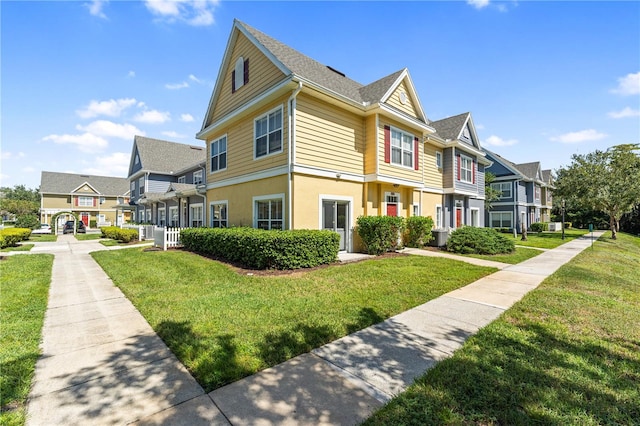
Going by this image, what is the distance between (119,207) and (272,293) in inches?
1436

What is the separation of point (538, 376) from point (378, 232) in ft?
28.0

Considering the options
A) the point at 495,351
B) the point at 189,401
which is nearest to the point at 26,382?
the point at 189,401

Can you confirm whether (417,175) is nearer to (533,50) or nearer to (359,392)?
(533,50)

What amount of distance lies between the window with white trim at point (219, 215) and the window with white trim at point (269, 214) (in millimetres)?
2956

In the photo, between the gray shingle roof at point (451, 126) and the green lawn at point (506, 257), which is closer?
the green lawn at point (506, 257)

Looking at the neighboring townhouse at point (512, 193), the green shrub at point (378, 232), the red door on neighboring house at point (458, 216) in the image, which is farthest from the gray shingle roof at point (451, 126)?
the neighboring townhouse at point (512, 193)

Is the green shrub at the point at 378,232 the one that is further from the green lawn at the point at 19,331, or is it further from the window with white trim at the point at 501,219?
the window with white trim at the point at 501,219

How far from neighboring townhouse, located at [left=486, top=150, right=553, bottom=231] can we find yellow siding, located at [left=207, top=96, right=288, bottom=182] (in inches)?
1126

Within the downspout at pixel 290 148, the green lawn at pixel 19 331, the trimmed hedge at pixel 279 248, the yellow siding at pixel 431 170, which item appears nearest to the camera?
the green lawn at pixel 19 331

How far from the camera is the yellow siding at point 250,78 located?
38.0 feet

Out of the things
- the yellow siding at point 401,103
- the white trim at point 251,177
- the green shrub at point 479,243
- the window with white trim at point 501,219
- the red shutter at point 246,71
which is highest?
the red shutter at point 246,71

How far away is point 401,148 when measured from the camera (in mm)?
13867

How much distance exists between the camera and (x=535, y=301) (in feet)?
19.2

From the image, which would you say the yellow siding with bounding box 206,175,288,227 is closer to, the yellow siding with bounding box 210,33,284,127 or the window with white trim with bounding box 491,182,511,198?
the yellow siding with bounding box 210,33,284,127
